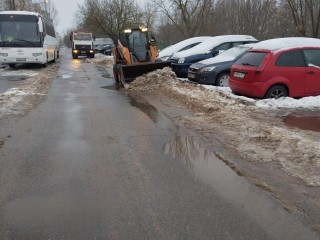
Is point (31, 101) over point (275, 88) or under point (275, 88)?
under

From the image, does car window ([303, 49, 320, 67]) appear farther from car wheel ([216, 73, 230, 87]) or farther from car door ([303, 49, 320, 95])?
car wheel ([216, 73, 230, 87])

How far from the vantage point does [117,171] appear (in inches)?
219

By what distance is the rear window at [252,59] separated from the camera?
1086 centimetres

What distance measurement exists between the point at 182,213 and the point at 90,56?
44110 mm

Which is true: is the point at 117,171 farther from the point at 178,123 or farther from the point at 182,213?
the point at 178,123

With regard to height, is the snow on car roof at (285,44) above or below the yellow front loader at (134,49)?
above

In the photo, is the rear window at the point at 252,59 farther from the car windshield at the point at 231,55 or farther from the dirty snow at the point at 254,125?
the car windshield at the point at 231,55

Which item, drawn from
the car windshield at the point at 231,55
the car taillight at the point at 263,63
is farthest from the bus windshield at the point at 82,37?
the car taillight at the point at 263,63

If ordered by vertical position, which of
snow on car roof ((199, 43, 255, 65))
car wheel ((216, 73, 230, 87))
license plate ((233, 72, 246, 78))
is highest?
snow on car roof ((199, 43, 255, 65))

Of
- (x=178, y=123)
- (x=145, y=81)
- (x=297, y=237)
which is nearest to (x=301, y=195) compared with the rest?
(x=297, y=237)

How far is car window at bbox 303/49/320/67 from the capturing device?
1106cm

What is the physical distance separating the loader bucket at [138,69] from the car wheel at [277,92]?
17.6 ft

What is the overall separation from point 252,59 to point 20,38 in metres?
17.3

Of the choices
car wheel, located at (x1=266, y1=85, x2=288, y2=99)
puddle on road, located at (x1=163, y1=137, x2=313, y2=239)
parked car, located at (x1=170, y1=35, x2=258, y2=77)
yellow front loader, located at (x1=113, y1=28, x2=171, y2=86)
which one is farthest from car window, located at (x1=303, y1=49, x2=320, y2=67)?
yellow front loader, located at (x1=113, y1=28, x2=171, y2=86)
